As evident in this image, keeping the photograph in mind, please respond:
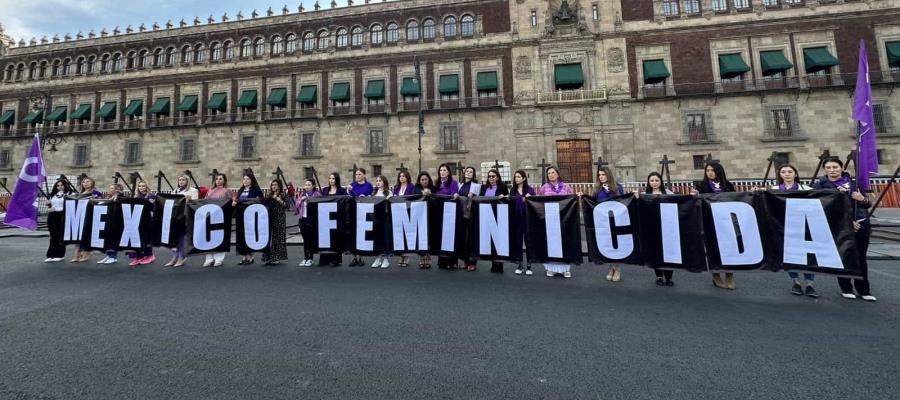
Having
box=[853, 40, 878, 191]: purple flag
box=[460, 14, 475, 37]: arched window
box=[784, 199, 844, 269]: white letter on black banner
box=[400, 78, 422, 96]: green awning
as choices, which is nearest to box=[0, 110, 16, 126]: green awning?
box=[400, 78, 422, 96]: green awning

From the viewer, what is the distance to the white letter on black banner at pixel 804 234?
171 inches

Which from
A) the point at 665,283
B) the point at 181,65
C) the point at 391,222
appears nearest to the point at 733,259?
the point at 665,283

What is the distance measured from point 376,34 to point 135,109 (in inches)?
830

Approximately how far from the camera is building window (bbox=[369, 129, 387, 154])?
2495cm

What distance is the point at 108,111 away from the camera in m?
27.8

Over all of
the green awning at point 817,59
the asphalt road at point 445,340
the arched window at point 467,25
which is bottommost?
the asphalt road at point 445,340

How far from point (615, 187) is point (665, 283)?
1.74m

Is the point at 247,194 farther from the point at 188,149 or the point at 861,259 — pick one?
the point at 188,149

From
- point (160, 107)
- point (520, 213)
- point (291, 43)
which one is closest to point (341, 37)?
point (291, 43)

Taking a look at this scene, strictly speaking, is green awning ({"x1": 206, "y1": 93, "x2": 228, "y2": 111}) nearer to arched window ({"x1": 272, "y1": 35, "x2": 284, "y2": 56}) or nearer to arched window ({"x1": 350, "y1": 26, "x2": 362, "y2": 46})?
arched window ({"x1": 272, "y1": 35, "x2": 284, "y2": 56})

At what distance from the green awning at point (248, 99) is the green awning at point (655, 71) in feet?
94.3

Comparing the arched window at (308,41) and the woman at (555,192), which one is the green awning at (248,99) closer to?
the arched window at (308,41)

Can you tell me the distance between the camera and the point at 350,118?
25.3 meters

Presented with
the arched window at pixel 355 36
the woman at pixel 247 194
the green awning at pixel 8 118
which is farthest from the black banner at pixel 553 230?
the green awning at pixel 8 118
